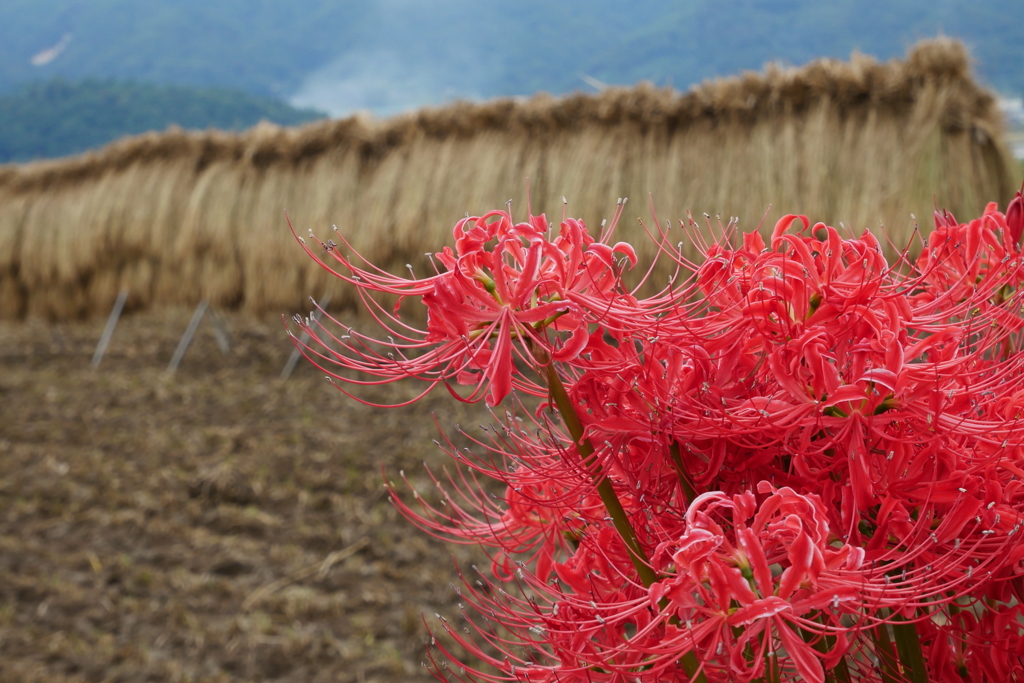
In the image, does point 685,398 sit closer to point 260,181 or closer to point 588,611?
point 588,611

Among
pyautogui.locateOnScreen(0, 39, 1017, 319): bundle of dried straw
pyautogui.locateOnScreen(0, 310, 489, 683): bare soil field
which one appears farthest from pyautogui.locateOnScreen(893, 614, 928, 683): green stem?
pyautogui.locateOnScreen(0, 310, 489, 683): bare soil field

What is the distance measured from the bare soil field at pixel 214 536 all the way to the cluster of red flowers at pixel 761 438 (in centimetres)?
156

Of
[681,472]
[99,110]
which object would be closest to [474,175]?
[681,472]

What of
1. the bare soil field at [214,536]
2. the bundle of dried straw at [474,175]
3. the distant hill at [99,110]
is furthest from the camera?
the distant hill at [99,110]

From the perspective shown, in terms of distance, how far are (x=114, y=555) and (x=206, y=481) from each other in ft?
1.52

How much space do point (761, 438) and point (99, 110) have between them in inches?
410

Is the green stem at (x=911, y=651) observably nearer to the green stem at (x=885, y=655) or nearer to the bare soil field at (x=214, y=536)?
the green stem at (x=885, y=655)

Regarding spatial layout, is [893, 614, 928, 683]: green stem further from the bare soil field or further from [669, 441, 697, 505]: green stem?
the bare soil field

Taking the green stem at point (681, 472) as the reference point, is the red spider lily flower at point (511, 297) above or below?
above

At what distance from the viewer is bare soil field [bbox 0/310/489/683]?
1.92 m

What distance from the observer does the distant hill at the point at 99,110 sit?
889cm

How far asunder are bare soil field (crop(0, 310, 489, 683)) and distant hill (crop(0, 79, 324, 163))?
5893mm

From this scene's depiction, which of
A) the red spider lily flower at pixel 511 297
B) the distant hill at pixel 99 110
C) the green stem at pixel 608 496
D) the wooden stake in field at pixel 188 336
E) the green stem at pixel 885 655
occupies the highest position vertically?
the distant hill at pixel 99 110

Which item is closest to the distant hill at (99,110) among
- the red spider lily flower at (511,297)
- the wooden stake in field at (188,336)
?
the wooden stake in field at (188,336)
